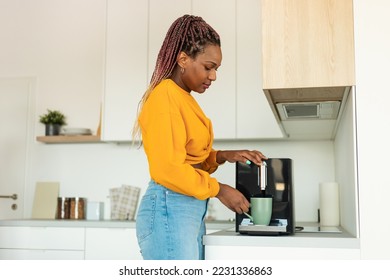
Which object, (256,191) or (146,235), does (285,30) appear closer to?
(256,191)

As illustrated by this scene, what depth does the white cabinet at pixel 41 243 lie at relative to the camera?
121 inches

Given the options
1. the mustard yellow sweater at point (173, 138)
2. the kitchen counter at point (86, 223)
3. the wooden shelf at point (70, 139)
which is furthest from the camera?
the wooden shelf at point (70, 139)

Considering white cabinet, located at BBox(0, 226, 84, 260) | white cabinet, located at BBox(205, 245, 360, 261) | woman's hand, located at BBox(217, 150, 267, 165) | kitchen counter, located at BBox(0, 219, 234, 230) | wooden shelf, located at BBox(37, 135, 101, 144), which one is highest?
wooden shelf, located at BBox(37, 135, 101, 144)

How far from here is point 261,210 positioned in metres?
1.58

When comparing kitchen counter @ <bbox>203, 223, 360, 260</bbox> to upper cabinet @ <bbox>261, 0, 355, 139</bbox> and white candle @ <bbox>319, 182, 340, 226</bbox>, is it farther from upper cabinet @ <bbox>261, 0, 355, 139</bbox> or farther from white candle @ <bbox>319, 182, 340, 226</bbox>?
white candle @ <bbox>319, 182, 340, 226</bbox>

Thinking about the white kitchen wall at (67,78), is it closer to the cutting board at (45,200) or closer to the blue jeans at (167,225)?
the cutting board at (45,200)

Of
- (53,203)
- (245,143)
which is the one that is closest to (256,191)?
(245,143)

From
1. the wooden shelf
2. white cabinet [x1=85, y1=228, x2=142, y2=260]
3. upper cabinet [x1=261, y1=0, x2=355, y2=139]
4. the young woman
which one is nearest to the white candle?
upper cabinet [x1=261, y1=0, x2=355, y2=139]

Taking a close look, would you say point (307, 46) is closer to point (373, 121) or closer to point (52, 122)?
point (373, 121)

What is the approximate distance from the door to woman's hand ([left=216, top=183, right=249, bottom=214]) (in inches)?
94.7

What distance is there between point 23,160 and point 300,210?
1.89 meters

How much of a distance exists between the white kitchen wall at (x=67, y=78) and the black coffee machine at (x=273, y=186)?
5.98 ft

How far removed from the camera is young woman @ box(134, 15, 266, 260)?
1.40 m

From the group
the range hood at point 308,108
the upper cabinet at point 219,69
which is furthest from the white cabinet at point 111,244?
the range hood at point 308,108
